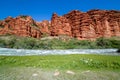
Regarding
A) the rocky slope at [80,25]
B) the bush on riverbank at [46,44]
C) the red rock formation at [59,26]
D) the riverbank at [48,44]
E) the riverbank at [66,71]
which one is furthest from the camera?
the red rock formation at [59,26]

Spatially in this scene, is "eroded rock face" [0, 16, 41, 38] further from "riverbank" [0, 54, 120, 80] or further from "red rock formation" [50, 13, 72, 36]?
"riverbank" [0, 54, 120, 80]

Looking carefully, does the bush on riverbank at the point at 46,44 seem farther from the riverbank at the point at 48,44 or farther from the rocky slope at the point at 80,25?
the rocky slope at the point at 80,25

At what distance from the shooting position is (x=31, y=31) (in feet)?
484

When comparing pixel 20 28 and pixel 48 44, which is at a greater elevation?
pixel 20 28

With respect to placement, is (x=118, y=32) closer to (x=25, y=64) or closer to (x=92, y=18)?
(x=92, y=18)

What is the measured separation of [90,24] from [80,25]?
6.94 metres

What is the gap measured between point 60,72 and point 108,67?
5.77 m

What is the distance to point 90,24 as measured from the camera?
140 metres

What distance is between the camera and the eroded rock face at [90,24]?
138 metres

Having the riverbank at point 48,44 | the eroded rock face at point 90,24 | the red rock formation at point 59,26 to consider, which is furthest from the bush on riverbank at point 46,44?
the red rock formation at point 59,26

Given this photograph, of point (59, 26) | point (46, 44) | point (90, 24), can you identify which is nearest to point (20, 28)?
point (59, 26)

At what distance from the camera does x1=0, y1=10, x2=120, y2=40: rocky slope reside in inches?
5453

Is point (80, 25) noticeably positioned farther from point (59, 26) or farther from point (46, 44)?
point (46, 44)

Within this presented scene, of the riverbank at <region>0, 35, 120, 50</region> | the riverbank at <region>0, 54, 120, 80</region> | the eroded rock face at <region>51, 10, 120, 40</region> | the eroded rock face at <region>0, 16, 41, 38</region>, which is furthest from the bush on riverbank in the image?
the riverbank at <region>0, 54, 120, 80</region>
